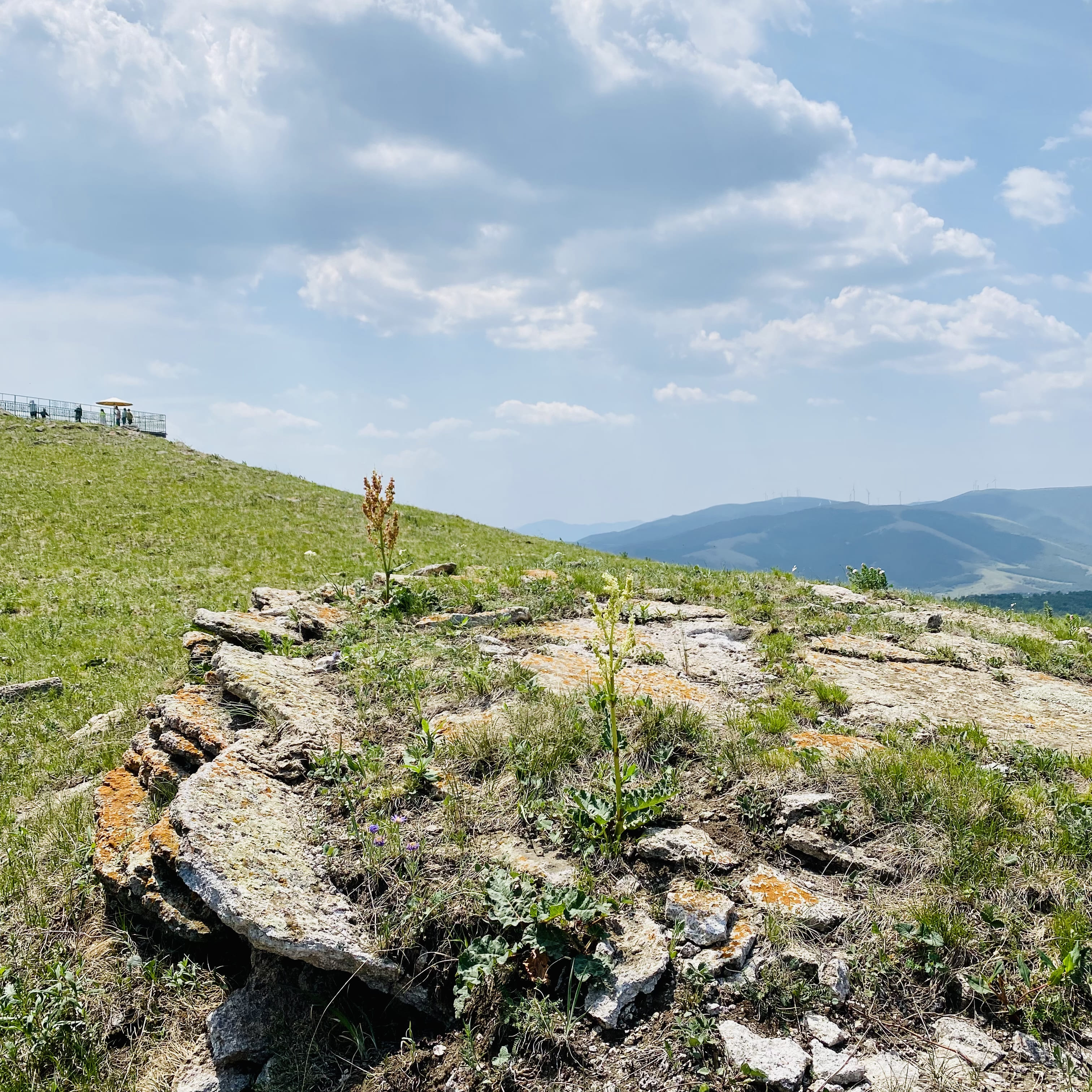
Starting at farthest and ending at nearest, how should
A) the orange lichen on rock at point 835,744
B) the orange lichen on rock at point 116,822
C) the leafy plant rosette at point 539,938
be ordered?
the orange lichen on rock at point 835,744 → the orange lichen on rock at point 116,822 → the leafy plant rosette at point 539,938

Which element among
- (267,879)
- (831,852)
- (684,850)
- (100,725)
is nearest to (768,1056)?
(684,850)

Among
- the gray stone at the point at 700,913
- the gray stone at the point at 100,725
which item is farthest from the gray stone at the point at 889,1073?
the gray stone at the point at 100,725

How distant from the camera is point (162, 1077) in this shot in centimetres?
379

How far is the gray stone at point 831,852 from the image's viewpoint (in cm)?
441

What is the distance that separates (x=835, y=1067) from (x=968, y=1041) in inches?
29.6

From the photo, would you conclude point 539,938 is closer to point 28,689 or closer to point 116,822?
point 116,822

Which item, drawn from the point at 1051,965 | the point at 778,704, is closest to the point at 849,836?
the point at 1051,965

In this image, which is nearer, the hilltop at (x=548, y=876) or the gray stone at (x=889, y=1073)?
the gray stone at (x=889, y=1073)

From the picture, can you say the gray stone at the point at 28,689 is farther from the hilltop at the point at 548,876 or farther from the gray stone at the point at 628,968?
the gray stone at the point at 628,968

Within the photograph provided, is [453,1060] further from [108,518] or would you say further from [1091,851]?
[108,518]

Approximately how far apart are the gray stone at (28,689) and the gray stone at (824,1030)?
35.1ft

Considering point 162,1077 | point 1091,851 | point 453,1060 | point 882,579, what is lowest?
point 162,1077

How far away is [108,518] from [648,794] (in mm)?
25464

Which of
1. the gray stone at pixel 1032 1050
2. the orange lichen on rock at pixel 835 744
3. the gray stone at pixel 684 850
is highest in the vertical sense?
the orange lichen on rock at pixel 835 744
